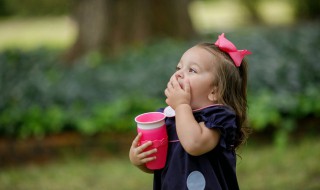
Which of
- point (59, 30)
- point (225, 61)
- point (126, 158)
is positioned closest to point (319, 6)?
point (59, 30)

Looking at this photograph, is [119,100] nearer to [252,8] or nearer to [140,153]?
[140,153]

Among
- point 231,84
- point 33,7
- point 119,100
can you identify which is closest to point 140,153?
point 231,84

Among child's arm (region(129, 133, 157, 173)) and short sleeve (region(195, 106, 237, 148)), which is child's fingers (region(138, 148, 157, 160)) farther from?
short sleeve (region(195, 106, 237, 148))

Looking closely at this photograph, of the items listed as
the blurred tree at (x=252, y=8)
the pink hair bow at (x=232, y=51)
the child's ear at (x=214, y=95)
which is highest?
the pink hair bow at (x=232, y=51)

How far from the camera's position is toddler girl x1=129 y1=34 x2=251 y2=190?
7.29 ft

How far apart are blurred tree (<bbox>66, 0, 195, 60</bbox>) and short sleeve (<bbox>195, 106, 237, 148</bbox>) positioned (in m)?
5.42

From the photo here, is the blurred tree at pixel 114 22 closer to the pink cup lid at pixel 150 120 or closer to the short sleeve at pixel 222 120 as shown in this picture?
the pink cup lid at pixel 150 120

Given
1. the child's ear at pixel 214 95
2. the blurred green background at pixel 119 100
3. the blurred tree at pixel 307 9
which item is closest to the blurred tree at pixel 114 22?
the blurred green background at pixel 119 100

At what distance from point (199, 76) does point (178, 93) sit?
142 millimetres

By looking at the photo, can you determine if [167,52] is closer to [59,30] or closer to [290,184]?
[290,184]

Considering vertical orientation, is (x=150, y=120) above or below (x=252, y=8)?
above

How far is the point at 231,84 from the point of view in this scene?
93.1 inches

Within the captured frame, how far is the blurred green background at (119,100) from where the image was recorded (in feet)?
14.7

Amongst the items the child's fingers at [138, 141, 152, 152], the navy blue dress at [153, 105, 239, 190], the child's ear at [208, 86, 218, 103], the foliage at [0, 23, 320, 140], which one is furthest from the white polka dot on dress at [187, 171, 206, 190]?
the foliage at [0, 23, 320, 140]
